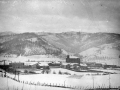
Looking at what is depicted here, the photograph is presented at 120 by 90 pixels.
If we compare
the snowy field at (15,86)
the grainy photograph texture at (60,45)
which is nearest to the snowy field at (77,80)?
the grainy photograph texture at (60,45)

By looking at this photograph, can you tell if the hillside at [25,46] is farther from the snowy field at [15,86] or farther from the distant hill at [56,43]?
the snowy field at [15,86]

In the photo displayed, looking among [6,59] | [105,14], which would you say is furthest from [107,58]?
[6,59]

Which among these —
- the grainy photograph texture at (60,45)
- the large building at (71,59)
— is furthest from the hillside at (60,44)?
the large building at (71,59)

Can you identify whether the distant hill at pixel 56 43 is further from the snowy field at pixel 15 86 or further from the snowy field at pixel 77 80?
the snowy field at pixel 15 86

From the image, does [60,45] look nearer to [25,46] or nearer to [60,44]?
[60,44]

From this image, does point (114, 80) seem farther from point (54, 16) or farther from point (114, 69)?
point (54, 16)

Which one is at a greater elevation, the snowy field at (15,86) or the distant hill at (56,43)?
the distant hill at (56,43)

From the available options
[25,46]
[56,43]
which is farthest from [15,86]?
[56,43]

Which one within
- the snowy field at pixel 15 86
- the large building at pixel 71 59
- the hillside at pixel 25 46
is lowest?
the snowy field at pixel 15 86

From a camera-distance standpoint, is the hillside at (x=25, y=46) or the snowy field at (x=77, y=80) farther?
the hillside at (x=25, y=46)
